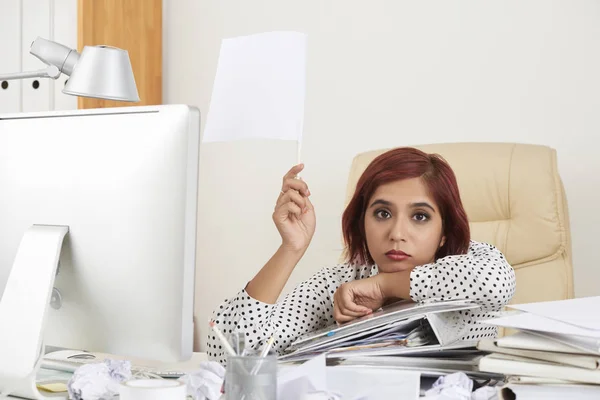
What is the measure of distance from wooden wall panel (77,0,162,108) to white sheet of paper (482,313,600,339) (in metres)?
2.29

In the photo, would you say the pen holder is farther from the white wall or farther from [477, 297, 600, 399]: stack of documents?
the white wall

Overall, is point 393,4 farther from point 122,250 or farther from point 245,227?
point 122,250

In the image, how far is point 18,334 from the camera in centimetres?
106

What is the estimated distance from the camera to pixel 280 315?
1.63 meters

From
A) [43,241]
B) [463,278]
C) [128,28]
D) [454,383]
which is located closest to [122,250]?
[43,241]

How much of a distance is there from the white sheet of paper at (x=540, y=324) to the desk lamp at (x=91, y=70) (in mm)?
965

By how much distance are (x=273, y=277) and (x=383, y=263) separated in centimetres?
25

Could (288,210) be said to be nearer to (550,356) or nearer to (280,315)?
(280,315)

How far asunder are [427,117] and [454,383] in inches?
73.1

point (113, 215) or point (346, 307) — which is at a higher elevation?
point (113, 215)

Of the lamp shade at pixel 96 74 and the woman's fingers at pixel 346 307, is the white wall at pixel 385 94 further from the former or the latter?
the lamp shade at pixel 96 74

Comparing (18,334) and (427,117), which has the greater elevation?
(427,117)

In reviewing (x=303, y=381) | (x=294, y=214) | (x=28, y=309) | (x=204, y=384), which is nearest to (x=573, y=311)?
(x=303, y=381)

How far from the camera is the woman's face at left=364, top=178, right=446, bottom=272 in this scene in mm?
1589
